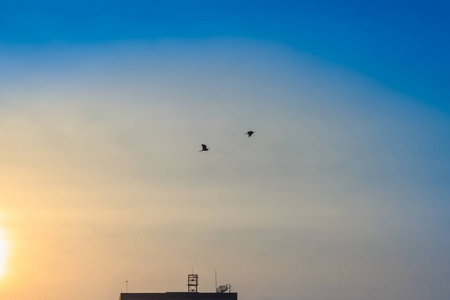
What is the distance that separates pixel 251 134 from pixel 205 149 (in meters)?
7.73

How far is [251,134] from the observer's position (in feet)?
521

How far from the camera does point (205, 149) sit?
158m
